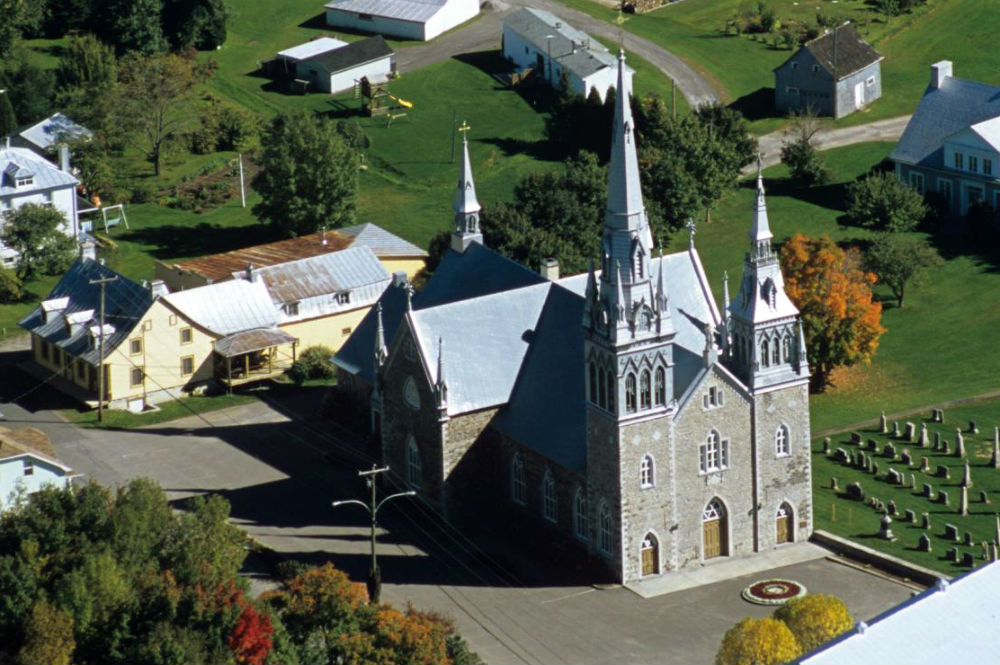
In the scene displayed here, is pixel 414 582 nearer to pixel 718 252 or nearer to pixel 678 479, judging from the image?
pixel 678 479

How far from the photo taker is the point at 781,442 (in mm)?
104188

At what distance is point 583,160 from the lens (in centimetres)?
14575

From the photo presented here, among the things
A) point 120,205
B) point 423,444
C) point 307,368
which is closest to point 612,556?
point 423,444

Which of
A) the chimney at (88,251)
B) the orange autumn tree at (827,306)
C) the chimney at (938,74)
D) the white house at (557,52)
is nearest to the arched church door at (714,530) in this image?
the orange autumn tree at (827,306)

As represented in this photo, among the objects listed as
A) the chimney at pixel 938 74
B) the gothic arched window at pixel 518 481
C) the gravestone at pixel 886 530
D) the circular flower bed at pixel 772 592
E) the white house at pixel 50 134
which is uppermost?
the chimney at pixel 938 74

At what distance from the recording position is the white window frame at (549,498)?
105 m

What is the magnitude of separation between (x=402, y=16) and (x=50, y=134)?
118 ft

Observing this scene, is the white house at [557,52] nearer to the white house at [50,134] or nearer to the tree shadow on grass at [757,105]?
the tree shadow on grass at [757,105]

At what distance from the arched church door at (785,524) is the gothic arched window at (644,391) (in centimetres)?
972

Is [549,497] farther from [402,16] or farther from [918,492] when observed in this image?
[402,16]

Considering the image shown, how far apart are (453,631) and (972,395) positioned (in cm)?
4169

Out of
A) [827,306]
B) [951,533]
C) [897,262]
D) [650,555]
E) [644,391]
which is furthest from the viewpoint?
[897,262]

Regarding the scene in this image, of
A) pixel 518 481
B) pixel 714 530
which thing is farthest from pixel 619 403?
pixel 518 481

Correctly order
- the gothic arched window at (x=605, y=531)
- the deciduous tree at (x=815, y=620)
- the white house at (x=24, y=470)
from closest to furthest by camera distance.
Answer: the deciduous tree at (x=815, y=620), the gothic arched window at (x=605, y=531), the white house at (x=24, y=470)
